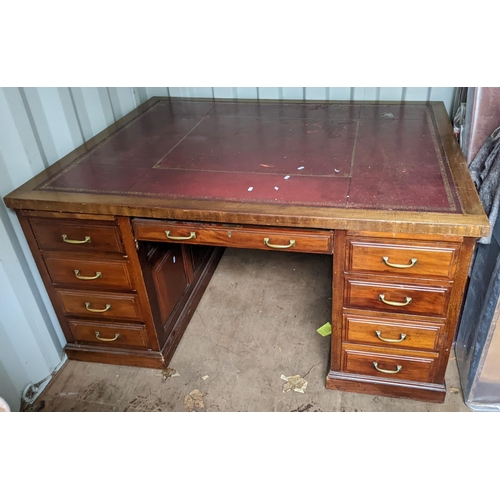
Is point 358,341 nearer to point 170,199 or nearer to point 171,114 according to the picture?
point 170,199

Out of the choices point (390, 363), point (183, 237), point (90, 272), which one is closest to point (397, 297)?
point (390, 363)

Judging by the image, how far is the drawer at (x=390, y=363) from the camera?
1.83m

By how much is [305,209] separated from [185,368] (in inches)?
41.6

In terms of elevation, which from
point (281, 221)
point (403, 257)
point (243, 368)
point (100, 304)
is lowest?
point (243, 368)

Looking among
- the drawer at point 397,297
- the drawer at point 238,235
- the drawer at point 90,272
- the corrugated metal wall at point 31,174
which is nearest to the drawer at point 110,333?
the corrugated metal wall at point 31,174

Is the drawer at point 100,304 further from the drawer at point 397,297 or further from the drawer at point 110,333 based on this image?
the drawer at point 397,297

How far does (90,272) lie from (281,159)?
3.04ft

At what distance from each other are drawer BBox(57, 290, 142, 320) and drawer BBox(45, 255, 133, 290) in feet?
0.16

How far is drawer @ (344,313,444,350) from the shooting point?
5.70ft

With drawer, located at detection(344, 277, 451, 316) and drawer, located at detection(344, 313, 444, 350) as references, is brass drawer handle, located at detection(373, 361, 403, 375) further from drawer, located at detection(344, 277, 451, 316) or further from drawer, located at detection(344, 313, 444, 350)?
drawer, located at detection(344, 277, 451, 316)

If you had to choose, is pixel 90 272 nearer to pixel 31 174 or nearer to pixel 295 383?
pixel 31 174

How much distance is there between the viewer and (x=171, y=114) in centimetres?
246

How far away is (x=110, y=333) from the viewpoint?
214 centimetres

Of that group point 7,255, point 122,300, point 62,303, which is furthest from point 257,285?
point 7,255
